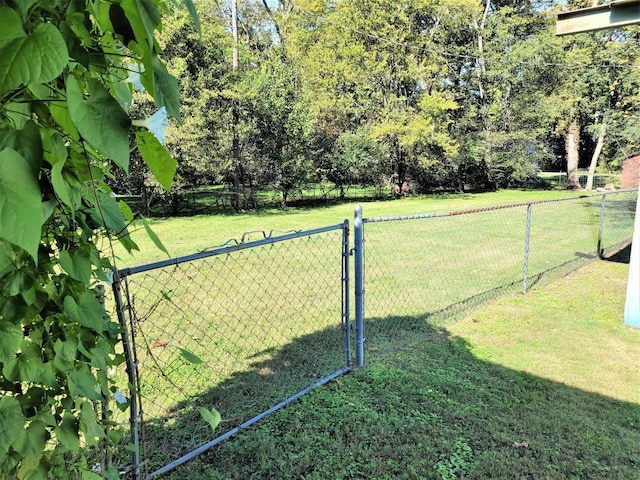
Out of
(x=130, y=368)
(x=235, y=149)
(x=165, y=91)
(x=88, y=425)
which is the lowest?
(x=130, y=368)

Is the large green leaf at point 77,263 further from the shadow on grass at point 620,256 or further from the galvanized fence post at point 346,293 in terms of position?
the shadow on grass at point 620,256

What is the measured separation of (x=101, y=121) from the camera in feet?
1.71

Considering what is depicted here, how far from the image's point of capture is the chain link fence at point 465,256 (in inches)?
179

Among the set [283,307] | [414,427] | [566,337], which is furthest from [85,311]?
[566,337]

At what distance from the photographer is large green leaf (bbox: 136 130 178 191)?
0.72 meters

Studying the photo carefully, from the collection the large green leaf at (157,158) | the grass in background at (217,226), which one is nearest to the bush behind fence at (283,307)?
the large green leaf at (157,158)

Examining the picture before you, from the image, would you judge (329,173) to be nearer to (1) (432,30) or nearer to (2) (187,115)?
(2) (187,115)

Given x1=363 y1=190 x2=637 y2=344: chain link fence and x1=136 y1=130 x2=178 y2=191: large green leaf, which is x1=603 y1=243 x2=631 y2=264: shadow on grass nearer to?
x1=363 y1=190 x2=637 y2=344: chain link fence

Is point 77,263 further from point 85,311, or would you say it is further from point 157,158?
point 157,158

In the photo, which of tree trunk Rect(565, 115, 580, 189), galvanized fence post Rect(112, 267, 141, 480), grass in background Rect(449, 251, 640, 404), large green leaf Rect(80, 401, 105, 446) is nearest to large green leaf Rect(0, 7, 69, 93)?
large green leaf Rect(80, 401, 105, 446)

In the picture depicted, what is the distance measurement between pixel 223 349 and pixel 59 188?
3.19 m

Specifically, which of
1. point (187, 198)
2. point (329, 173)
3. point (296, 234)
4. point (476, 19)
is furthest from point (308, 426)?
point (476, 19)

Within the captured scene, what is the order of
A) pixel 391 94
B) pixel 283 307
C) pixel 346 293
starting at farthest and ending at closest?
pixel 391 94 < pixel 283 307 < pixel 346 293

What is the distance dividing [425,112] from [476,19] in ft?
25.8
